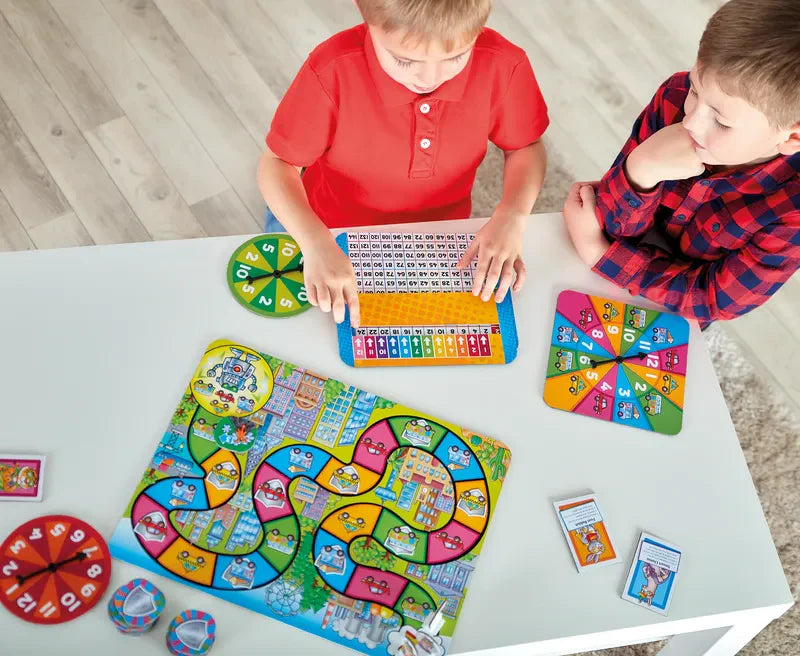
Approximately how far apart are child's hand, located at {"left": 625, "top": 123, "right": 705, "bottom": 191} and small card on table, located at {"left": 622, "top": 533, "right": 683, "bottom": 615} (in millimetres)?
459

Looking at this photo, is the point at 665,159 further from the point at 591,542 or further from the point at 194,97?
the point at 194,97

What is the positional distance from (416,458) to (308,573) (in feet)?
0.61

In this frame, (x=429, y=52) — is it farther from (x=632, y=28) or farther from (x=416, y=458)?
(x=632, y=28)

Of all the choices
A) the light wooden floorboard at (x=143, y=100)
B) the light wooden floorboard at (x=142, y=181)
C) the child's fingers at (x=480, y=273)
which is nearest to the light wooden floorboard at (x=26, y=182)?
the light wooden floorboard at (x=142, y=181)

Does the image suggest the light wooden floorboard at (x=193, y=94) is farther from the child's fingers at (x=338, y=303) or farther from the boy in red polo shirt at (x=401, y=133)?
the child's fingers at (x=338, y=303)

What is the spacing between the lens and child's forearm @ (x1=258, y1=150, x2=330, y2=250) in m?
1.07

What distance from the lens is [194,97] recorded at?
206cm

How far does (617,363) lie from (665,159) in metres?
0.27

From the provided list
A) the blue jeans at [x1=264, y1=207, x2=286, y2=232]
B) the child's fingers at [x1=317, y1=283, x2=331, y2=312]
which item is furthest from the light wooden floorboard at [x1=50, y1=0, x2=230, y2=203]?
the child's fingers at [x1=317, y1=283, x2=331, y2=312]

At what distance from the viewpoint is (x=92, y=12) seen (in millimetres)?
2152

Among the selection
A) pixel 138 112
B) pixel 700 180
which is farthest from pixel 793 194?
pixel 138 112

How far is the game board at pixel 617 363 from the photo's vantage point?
102 cm

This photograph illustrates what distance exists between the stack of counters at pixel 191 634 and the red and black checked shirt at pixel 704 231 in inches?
26.8

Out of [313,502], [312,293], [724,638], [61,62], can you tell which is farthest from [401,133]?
[61,62]
